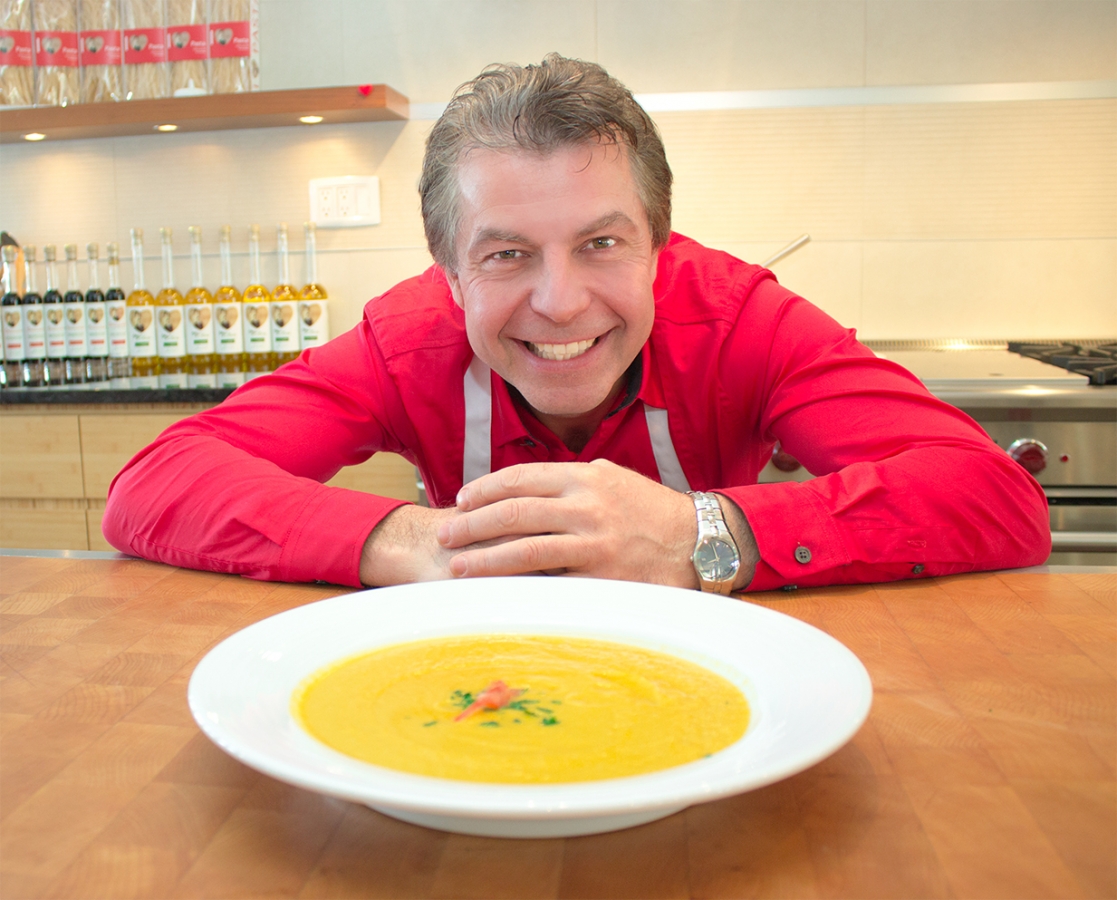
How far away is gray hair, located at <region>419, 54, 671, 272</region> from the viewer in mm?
1076

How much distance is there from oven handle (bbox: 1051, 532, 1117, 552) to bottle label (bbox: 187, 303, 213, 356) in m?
2.10

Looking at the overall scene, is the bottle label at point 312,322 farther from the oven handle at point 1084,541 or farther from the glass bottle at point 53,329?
the oven handle at point 1084,541

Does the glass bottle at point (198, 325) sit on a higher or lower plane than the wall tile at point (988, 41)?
lower

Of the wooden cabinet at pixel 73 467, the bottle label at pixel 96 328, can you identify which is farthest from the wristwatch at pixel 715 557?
the bottle label at pixel 96 328

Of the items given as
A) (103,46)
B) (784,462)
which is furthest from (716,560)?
(103,46)

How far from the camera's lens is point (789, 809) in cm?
50

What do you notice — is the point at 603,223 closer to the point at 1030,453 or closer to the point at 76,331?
the point at 1030,453

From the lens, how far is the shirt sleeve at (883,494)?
91cm

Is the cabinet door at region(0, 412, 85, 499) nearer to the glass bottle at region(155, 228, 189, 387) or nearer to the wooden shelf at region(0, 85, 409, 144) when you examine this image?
the glass bottle at region(155, 228, 189, 387)

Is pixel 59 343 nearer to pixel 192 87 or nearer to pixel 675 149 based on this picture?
pixel 192 87

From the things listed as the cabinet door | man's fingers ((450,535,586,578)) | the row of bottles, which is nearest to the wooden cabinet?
the cabinet door

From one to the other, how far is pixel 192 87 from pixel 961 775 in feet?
8.68

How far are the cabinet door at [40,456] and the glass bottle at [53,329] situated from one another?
0.87ft

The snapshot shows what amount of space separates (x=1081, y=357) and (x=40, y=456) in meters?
2.42
